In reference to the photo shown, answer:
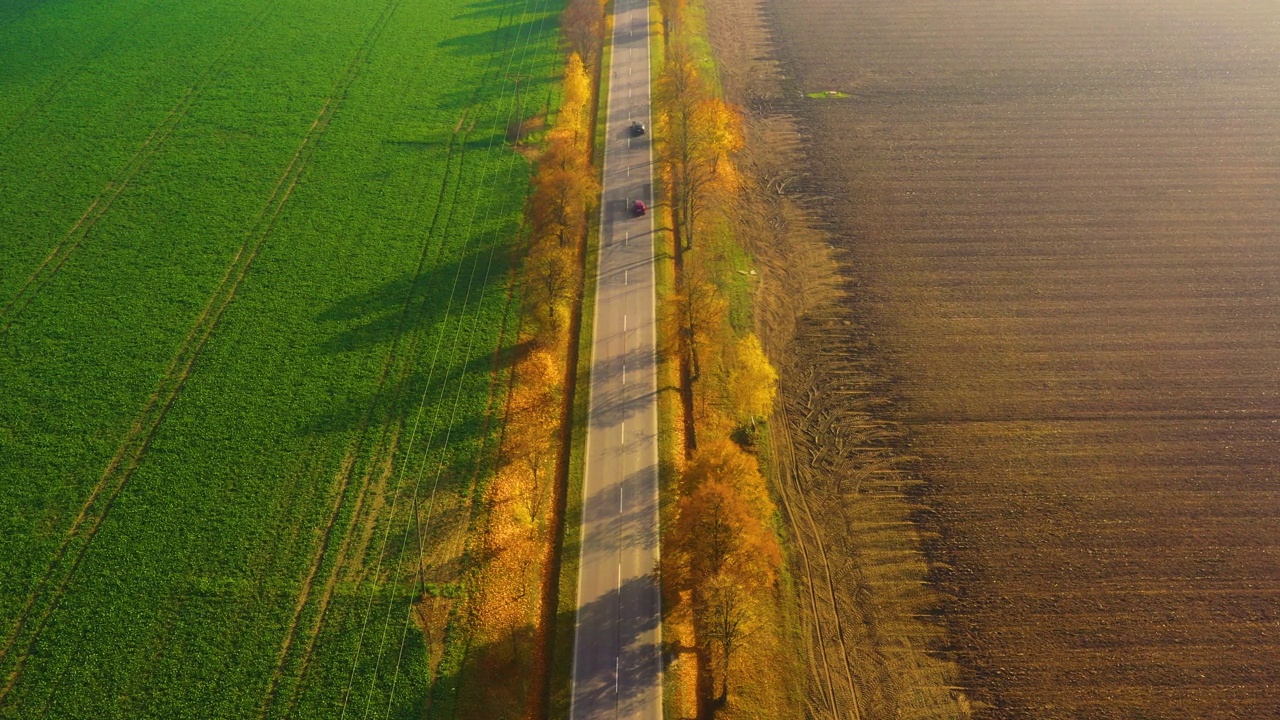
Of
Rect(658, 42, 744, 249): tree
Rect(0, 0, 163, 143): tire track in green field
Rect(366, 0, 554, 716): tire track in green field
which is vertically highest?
Rect(0, 0, 163, 143): tire track in green field

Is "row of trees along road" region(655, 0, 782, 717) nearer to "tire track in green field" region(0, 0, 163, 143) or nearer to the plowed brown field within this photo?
the plowed brown field

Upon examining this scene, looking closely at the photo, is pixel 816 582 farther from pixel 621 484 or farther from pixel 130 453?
pixel 130 453

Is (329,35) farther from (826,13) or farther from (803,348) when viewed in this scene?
(803,348)

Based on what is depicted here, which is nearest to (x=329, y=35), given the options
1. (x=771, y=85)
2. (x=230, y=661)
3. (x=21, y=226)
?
(x=21, y=226)

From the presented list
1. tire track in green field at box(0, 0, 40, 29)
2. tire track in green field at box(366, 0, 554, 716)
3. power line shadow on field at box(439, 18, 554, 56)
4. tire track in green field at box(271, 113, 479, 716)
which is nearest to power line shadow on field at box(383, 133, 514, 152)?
tire track in green field at box(366, 0, 554, 716)

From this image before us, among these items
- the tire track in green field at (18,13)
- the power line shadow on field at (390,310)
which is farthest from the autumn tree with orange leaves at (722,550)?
the tire track in green field at (18,13)

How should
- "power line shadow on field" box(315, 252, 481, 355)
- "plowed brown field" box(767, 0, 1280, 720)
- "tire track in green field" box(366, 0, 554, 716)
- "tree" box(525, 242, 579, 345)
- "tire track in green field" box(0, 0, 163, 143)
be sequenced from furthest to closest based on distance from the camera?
1. "tire track in green field" box(0, 0, 163, 143)
2. "tree" box(525, 242, 579, 345)
3. "power line shadow on field" box(315, 252, 481, 355)
4. "plowed brown field" box(767, 0, 1280, 720)
5. "tire track in green field" box(366, 0, 554, 716)

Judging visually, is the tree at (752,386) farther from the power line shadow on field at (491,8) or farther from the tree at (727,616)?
the power line shadow on field at (491,8)
